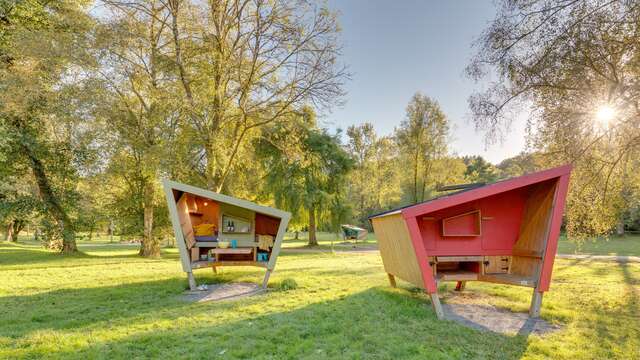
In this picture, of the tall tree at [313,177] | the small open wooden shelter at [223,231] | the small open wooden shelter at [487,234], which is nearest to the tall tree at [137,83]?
the small open wooden shelter at [223,231]

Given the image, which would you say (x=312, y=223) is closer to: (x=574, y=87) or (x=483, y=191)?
(x=574, y=87)

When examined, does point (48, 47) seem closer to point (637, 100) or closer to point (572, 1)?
point (572, 1)

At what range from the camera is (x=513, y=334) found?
5.48m

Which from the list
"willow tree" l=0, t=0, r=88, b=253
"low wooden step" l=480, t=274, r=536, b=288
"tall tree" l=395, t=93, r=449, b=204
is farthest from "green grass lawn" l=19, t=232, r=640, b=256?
"low wooden step" l=480, t=274, r=536, b=288

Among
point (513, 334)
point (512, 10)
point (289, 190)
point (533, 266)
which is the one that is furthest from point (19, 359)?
point (289, 190)

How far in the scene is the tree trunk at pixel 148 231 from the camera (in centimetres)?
1945

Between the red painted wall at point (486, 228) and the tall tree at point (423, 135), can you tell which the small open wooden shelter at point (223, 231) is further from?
the tall tree at point (423, 135)

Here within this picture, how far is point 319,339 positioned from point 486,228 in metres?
4.49

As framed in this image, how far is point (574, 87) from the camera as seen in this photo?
27.6 ft

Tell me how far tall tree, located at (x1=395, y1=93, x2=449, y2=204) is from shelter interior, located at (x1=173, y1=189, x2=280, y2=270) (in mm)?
18175

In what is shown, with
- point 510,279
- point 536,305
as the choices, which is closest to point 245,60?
point 510,279

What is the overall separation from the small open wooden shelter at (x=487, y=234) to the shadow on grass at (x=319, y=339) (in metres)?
1.02

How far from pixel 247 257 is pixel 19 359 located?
583 centimetres

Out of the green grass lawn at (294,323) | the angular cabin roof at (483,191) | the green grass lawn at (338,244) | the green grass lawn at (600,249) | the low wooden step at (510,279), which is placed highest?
the angular cabin roof at (483,191)
